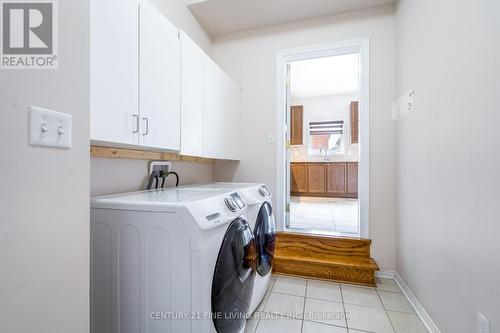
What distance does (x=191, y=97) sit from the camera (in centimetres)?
167

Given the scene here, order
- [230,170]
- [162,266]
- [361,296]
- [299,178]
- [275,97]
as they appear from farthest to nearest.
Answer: [299,178] → [230,170] → [275,97] → [361,296] → [162,266]

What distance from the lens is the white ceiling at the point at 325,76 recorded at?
391 centimetres

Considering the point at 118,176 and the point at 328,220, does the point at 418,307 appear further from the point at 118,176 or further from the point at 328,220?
the point at 118,176

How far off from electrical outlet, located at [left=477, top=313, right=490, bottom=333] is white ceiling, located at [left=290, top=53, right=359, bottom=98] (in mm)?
3205

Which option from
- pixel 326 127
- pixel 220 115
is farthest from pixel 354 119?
pixel 220 115

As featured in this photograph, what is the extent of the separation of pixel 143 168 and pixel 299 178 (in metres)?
4.44

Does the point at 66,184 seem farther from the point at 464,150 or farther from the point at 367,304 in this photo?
the point at 367,304

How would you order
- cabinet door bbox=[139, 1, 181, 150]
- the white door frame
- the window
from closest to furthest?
1. cabinet door bbox=[139, 1, 181, 150]
2. the white door frame
3. the window

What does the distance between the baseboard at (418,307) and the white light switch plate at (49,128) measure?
2.00 metres

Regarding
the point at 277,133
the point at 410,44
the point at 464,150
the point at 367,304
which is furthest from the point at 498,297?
the point at 277,133

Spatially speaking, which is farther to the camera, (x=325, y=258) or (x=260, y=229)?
(x=325, y=258)

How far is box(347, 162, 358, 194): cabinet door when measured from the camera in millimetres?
5289

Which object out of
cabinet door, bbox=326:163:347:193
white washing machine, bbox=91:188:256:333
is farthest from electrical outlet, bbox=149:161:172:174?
cabinet door, bbox=326:163:347:193

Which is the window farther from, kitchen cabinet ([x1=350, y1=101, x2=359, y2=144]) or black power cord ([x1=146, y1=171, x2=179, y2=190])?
black power cord ([x1=146, y1=171, x2=179, y2=190])
